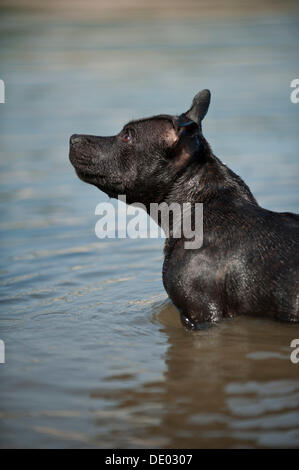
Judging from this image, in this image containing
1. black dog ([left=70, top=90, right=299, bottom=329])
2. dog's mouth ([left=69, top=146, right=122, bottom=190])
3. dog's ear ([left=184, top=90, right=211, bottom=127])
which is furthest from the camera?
dog's ear ([left=184, top=90, right=211, bottom=127])

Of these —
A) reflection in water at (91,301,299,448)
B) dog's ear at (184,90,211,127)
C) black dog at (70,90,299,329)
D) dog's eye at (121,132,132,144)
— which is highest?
dog's ear at (184,90,211,127)

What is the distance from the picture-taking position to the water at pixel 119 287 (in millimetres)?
5848

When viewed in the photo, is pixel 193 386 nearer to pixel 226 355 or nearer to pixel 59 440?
pixel 226 355

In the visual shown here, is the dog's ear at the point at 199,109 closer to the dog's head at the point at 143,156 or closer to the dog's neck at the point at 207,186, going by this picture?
the dog's head at the point at 143,156

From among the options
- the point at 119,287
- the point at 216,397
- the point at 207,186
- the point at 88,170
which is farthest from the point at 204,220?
the point at 216,397

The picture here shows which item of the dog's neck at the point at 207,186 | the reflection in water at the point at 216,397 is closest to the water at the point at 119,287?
the reflection in water at the point at 216,397

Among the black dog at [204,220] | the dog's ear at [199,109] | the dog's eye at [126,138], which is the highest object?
the dog's ear at [199,109]

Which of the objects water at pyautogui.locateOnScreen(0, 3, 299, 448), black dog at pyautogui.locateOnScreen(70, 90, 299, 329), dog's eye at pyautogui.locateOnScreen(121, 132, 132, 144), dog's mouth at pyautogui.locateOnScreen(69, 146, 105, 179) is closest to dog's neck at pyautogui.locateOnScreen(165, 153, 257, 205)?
black dog at pyautogui.locateOnScreen(70, 90, 299, 329)

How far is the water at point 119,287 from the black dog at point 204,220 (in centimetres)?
27

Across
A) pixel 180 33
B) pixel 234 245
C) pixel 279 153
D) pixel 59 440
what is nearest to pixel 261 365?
pixel 234 245

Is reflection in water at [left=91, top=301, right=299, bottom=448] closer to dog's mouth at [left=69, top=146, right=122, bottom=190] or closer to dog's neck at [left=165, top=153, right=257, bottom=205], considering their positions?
dog's neck at [left=165, top=153, right=257, bottom=205]

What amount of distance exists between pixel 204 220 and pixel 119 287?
182 centimetres

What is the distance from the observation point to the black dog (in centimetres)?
716
